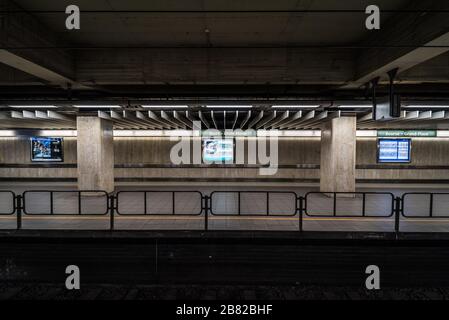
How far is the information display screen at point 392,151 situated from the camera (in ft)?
50.8

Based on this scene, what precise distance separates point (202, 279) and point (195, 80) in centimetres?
491

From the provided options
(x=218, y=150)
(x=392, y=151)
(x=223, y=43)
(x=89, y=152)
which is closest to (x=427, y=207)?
(x=392, y=151)

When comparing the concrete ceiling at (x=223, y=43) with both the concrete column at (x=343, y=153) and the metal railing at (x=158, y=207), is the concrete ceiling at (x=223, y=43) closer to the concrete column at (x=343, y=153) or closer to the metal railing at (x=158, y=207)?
the concrete column at (x=343, y=153)

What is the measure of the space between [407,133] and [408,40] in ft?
44.1

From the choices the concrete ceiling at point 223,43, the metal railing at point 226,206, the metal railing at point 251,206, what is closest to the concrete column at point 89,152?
the metal railing at point 226,206

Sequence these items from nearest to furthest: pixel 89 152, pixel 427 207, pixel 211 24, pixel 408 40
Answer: pixel 408 40 → pixel 211 24 → pixel 427 207 → pixel 89 152

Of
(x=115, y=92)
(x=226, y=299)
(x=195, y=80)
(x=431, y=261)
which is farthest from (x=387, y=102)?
(x=115, y=92)

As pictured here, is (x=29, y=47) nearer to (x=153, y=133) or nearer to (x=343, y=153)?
(x=343, y=153)

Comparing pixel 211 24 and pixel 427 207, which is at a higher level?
pixel 211 24

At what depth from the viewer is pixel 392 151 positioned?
51.2ft

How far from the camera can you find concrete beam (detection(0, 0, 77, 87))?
4.25 metres

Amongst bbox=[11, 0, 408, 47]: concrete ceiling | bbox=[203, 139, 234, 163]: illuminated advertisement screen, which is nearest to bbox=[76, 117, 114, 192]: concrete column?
bbox=[11, 0, 408, 47]: concrete ceiling

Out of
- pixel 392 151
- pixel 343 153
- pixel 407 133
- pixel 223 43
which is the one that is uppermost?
pixel 223 43

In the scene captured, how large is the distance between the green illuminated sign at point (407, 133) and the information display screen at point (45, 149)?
2015 cm
